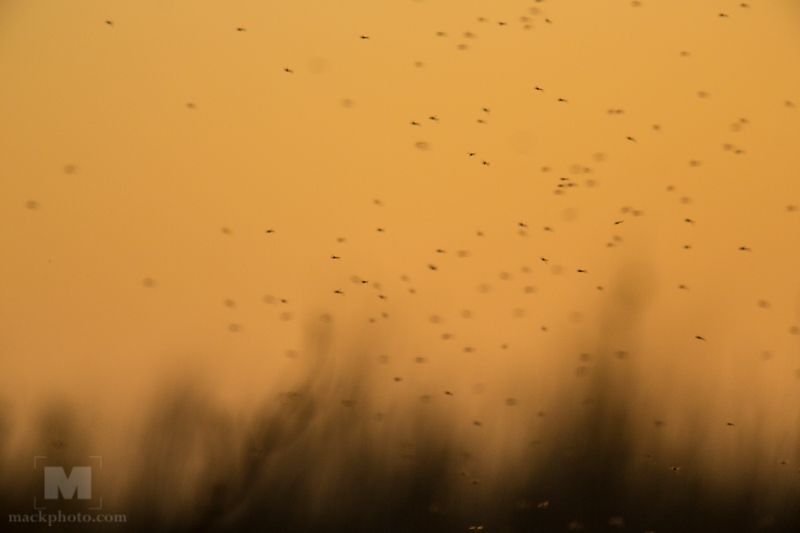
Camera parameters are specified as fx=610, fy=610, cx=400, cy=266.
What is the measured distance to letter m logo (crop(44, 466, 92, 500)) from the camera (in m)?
4.27

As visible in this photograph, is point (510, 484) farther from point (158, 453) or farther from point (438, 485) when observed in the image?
point (158, 453)

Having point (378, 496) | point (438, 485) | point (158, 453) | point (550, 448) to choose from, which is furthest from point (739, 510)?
point (158, 453)

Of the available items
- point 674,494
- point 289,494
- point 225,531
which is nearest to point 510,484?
point 674,494

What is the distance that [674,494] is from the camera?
4633mm

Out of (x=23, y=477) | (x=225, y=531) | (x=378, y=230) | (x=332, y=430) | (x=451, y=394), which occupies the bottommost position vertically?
(x=225, y=531)

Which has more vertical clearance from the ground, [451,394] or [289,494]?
[451,394]

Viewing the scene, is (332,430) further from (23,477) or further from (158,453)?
(23,477)

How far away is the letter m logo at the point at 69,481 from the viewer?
4.27 meters

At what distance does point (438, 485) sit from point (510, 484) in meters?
0.54

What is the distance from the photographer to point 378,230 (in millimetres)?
4492

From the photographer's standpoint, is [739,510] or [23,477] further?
[739,510]

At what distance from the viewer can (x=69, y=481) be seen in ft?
14.0

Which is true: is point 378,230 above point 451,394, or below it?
above

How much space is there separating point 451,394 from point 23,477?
121 inches
